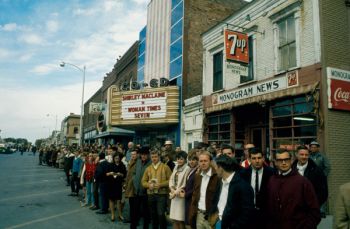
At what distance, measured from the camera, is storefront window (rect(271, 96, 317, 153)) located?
9773 millimetres

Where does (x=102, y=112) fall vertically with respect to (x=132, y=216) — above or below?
above

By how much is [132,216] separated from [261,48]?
823 centimetres

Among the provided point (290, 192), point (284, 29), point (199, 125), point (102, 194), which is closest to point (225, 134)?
point (199, 125)

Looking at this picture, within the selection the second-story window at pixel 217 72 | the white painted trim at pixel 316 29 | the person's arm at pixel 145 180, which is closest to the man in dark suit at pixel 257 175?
the person's arm at pixel 145 180

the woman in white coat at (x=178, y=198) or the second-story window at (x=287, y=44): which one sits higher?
the second-story window at (x=287, y=44)

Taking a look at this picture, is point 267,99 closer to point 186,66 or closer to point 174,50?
point 186,66

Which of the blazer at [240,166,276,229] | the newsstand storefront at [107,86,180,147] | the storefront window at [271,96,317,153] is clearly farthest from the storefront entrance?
the blazer at [240,166,276,229]

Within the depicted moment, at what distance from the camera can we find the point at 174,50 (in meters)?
20.0

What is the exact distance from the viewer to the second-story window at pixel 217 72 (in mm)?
14964

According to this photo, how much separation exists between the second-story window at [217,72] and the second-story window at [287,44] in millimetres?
3865

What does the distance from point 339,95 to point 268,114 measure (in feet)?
10.5

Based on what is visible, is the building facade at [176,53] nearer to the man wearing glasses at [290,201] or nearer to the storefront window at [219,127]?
the storefront window at [219,127]

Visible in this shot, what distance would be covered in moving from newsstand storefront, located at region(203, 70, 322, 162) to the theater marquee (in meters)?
3.36

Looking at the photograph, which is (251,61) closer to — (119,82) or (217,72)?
(217,72)
